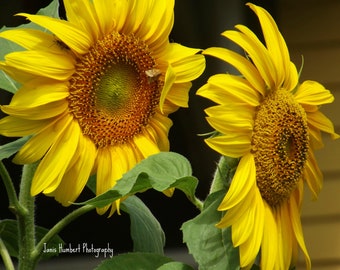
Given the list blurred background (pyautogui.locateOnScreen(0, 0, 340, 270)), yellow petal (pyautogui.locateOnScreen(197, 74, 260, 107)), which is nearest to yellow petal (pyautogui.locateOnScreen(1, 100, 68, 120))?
yellow petal (pyautogui.locateOnScreen(197, 74, 260, 107))

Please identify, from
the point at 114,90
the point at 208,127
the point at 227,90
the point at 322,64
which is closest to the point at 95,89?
the point at 114,90

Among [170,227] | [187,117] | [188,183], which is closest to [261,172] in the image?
[188,183]

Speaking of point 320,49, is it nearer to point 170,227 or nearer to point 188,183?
point 170,227

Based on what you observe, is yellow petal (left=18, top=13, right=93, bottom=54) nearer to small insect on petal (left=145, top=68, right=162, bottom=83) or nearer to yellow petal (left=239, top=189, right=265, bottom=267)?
small insect on petal (left=145, top=68, right=162, bottom=83)

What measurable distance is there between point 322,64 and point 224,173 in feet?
7.29

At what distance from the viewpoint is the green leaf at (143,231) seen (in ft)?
2.76

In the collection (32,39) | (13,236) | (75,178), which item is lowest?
(13,236)

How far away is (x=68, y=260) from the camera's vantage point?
2.67m

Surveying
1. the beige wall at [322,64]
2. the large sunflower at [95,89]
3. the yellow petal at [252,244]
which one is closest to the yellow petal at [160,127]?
the large sunflower at [95,89]

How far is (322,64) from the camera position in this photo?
9.46ft

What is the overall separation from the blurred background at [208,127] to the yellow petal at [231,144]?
142 centimetres

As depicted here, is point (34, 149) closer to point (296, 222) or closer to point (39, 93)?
point (39, 93)

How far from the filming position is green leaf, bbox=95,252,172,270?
28.1 inches

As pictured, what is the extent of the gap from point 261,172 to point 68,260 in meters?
2.01
